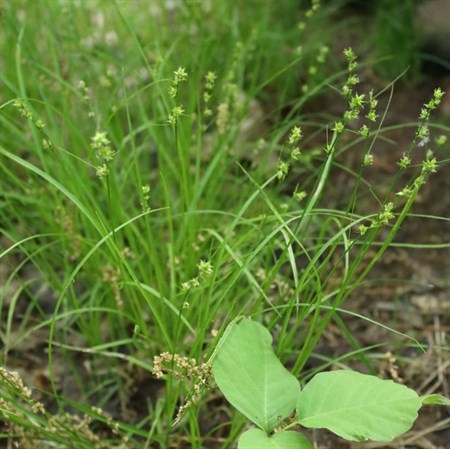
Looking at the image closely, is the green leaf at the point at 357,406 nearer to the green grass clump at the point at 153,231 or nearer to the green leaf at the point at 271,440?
the green leaf at the point at 271,440

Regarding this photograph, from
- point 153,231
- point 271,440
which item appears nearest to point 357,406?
point 271,440

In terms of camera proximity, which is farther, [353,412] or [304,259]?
[304,259]

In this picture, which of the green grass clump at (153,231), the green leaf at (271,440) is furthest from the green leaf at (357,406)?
the green grass clump at (153,231)

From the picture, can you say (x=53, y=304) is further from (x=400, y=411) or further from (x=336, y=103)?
(x=336, y=103)

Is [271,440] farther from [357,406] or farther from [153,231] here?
[153,231]

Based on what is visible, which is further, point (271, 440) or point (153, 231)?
point (153, 231)

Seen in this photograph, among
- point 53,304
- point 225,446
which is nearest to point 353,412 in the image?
point 225,446
